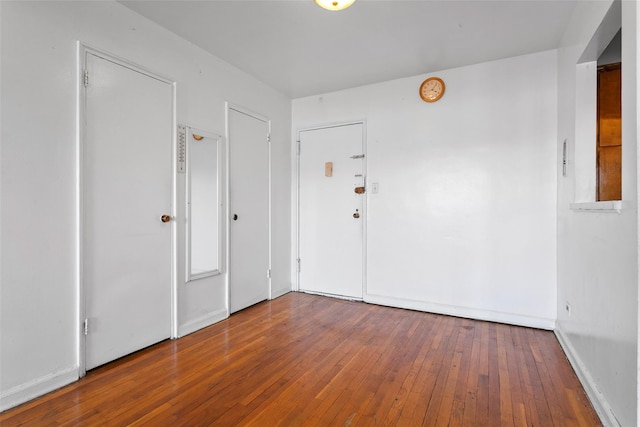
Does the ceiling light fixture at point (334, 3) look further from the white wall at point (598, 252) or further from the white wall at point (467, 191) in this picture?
the white wall at point (467, 191)

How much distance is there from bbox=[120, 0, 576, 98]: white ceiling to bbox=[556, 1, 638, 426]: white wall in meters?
0.35

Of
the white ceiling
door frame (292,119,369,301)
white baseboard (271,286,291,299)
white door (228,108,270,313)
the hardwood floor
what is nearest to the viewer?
the hardwood floor

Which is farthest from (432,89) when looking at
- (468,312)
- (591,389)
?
(591,389)

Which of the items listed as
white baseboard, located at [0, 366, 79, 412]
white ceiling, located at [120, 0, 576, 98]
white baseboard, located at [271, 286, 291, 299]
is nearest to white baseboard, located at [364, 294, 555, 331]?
white baseboard, located at [271, 286, 291, 299]

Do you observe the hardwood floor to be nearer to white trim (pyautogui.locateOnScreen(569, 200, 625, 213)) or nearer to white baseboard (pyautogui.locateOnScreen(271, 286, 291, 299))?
white baseboard (pyautogui.locateOnScreen(271, 286, 291, 299))

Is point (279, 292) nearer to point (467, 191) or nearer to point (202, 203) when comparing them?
point (202, 203)

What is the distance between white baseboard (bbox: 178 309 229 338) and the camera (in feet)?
9.00

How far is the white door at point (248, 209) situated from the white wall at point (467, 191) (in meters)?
1.20

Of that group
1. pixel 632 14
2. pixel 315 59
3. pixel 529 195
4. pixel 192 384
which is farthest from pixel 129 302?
pixel 529 195

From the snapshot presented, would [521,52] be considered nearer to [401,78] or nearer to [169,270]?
[401,78]

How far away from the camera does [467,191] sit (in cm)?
324

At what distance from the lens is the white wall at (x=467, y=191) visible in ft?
9.65

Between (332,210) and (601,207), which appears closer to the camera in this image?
(601,207)

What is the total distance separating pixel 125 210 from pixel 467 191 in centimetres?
303
